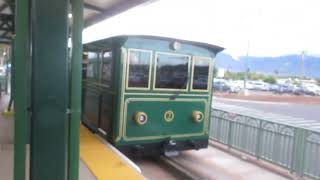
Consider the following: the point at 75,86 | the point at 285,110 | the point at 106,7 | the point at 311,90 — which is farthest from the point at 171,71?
the point at 311,90

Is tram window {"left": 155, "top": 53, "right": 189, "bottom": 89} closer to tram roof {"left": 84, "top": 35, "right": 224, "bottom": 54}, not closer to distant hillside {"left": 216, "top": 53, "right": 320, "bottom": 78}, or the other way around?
tram roof {"left": 84, "top": 35, "right": 224, "bottom": 54}

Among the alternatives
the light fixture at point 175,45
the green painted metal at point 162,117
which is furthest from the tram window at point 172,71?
the green painted metal at point 162,117

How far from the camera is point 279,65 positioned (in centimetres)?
8381

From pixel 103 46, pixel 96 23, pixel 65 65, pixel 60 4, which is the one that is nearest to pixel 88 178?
pixel 65 65

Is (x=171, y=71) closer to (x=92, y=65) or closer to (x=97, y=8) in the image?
(x=92, y=65)

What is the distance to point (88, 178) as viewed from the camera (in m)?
3.53

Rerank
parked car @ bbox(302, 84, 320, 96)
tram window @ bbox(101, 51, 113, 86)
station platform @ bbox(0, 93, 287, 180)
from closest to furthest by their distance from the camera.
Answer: station platform @ bbox(0, 93, 287, 180), tram window @ bbox(101, 51, 113, 86), parked car @ bbox(302, 84, 320, 96)

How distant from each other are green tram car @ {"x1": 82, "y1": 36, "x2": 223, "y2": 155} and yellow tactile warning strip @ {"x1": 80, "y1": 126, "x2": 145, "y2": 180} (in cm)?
87

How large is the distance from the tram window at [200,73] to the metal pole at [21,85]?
4779 mm

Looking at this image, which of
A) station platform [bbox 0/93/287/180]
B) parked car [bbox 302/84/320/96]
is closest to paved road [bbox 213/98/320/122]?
station platform [bbox 0/93/287/180]

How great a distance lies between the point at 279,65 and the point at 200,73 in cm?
8317

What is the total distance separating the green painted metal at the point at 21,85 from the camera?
1943mm

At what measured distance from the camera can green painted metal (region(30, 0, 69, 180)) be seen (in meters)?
1.89

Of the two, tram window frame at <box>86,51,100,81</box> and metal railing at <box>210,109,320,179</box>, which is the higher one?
tram window frame at <box>86,51,100,81</box>
